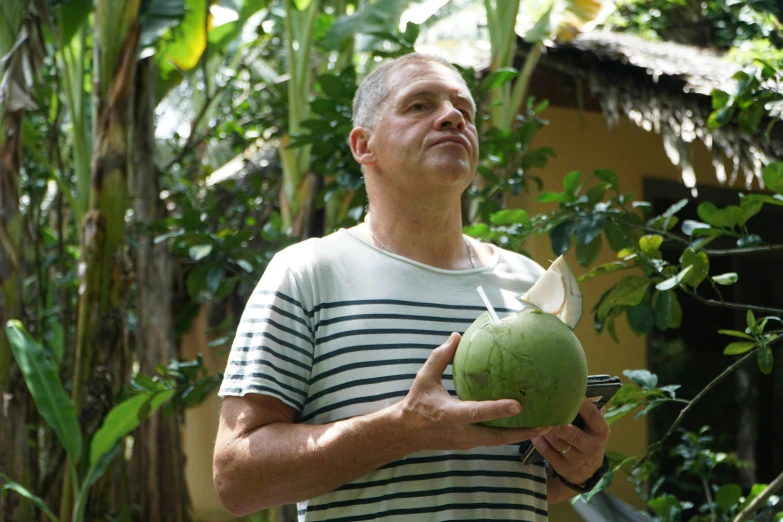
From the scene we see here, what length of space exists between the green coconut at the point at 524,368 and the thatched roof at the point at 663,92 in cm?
282

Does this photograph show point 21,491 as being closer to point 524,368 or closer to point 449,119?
point 449,119

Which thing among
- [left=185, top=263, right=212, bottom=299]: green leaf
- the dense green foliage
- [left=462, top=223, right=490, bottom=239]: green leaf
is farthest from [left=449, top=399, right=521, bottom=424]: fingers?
[left=185, top=263, right=212, bottom=299]: green leaf

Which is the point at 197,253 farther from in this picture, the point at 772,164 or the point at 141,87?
the point at 772,164

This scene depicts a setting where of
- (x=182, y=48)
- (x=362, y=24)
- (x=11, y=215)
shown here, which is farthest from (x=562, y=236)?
(x=182, y=48)

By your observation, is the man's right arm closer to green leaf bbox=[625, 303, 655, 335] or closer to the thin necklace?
the thin necklace

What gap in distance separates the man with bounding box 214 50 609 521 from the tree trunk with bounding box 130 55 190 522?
2.27 meters

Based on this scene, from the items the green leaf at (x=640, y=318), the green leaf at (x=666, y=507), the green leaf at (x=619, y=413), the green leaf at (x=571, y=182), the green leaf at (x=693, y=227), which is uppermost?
the green leaf at (x=571, y=182)

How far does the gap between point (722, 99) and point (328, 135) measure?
50.5 inches

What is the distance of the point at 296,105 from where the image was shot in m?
3.77

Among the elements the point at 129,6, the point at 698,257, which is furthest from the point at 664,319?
the point at 129,6

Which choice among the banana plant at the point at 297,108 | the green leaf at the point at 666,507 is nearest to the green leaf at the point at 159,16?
the banana plant at the point at 297,108

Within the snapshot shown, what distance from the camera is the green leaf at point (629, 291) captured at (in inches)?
74.5

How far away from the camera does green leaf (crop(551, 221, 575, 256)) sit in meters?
2.04

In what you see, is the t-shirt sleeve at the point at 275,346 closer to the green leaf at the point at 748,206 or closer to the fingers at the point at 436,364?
the fingers at the point at 436,364
